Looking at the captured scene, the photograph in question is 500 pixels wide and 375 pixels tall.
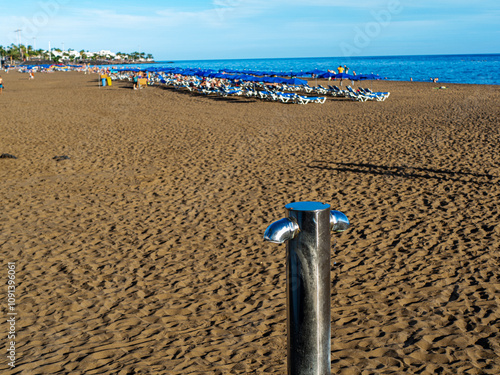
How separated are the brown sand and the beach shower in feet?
5.42

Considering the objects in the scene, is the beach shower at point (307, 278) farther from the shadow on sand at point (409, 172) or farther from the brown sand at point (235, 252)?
the shadow on sand at point (409, 172)

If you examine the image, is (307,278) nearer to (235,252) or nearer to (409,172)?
(235,252)

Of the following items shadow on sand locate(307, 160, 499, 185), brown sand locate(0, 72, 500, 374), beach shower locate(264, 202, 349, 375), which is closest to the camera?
beach shower locate(264, 202, 349, 375)

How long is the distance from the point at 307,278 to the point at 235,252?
12.8ft

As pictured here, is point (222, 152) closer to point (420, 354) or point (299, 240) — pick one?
point (420, 354)

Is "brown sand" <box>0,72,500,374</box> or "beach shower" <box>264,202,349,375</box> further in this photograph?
"brown sand" <box>0,72,500,374</box>

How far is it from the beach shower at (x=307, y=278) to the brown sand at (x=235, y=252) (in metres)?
1.65

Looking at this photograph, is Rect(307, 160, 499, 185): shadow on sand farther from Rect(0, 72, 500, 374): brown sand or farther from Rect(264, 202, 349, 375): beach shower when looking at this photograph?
Rect(264, 202, 349, 375): beach shower

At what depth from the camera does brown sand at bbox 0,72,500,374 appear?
3.56m

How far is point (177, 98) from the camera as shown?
2700cm

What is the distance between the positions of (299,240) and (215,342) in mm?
2316

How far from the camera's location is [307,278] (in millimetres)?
1725

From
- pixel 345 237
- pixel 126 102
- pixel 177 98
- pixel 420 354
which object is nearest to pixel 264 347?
pixel 420 354

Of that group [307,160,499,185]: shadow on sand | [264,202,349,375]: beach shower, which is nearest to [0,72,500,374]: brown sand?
[307,160,499,185]: shadow on sand
